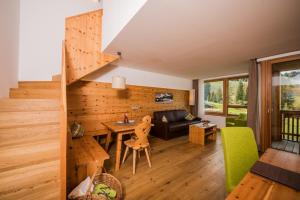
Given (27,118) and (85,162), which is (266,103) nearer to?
(85,162)

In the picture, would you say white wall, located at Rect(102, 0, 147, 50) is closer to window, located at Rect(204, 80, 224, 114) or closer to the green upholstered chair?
the green upholstered chair

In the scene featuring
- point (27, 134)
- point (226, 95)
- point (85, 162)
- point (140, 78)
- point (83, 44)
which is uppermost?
point (83, 44)

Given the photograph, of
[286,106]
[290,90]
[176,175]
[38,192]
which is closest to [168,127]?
[176,175]

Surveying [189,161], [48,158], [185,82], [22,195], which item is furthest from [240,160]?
[185,82]

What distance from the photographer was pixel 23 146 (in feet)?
4.68

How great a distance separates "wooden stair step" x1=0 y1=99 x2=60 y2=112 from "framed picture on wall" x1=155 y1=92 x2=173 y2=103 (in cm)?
340

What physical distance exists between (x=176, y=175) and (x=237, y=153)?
127 centimetres

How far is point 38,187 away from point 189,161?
2388 mm

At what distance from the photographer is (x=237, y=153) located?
1237 millimetres

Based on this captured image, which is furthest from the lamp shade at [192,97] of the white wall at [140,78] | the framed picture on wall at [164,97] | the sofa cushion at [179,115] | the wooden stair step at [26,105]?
the wooden stair step at [26,105]

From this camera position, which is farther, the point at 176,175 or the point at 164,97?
the point at 164,97

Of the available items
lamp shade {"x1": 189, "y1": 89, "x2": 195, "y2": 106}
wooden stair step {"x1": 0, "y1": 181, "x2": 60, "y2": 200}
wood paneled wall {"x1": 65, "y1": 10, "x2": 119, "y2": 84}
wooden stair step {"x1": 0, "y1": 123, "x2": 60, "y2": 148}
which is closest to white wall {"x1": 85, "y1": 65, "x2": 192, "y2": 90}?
lamp shade {"x1": 189, "y1": 89, "x2": 195, "y2": 106}

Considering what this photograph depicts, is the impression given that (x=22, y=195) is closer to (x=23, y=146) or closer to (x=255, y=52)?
(x=23, y=146)

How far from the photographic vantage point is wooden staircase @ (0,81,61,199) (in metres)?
1.31
